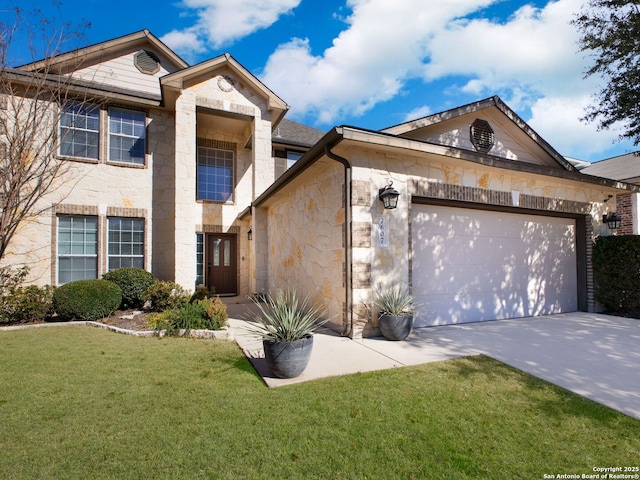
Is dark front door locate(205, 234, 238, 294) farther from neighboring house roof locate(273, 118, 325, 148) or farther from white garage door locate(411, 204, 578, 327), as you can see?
white garage door locate(411, 204, 578, 327)

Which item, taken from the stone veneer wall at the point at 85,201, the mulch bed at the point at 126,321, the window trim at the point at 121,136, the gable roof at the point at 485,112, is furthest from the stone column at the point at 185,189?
the gable roof at the point at 485,112

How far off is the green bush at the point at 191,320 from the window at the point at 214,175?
6.03 m

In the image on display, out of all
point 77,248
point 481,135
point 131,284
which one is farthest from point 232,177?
point 481,135

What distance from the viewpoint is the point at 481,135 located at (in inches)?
312

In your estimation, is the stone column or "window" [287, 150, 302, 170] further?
"window" [287, 150, 302, 170]

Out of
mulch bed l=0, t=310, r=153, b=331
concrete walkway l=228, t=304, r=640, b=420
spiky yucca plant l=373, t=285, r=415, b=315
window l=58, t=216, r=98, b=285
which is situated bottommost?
mulch bed l=0, t=310, r=153, b=331

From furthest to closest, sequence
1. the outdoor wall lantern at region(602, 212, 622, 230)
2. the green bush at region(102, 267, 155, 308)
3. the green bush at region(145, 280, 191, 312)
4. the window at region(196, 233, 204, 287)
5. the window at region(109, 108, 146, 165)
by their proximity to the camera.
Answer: the window at region(196, 233, 204, 287), the window at region(109, 108, 146, 165), the green bush at region(102, 267, 155, 308), the outdoor wall lantern at region(602, 212, 622, 230), the green bush at region(145, 280, 191, 312)

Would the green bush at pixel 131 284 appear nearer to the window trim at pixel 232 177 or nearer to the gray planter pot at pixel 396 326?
the window trim at pixel 232 177

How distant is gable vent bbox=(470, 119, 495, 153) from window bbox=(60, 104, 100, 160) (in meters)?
10.8

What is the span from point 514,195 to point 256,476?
760 centimetres

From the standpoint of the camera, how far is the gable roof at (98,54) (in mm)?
9070

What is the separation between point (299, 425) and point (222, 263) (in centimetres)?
971

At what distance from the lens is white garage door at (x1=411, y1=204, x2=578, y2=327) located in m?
6.57

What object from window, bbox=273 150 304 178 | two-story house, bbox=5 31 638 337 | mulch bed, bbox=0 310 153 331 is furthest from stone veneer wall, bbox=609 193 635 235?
mulch bed, bbox=0 310 153 331
